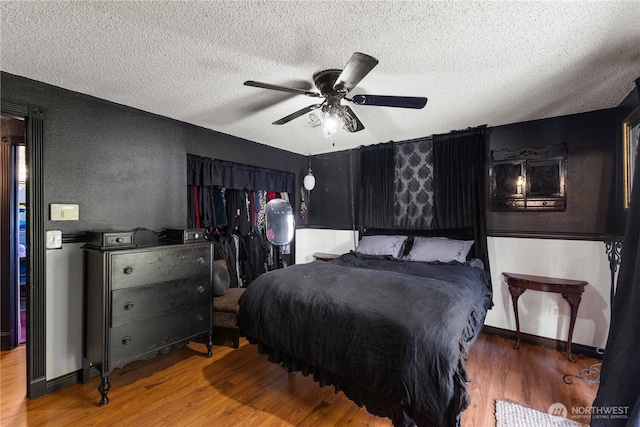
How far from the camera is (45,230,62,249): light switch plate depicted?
2.12 metres

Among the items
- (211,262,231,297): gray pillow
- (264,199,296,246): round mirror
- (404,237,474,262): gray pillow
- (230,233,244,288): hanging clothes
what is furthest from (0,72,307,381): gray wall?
(404,237,474,262): gray pillow

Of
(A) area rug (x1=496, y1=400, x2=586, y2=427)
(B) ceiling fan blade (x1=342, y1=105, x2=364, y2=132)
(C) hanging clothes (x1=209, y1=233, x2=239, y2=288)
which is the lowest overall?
(A) area rug (x1=496, y1=400, x2=586, y2=427)

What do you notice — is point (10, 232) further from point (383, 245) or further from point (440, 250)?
point (440, 250)

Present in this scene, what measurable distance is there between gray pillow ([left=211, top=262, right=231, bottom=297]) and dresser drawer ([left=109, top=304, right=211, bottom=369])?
0.78ft

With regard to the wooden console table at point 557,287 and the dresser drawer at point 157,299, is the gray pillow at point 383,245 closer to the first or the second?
the wooden console table at point 557,287

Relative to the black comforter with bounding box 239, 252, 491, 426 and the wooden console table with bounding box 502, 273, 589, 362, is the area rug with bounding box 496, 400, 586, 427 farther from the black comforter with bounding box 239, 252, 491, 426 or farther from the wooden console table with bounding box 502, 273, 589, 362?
the wooden console table with bounding box 502, 273, 589, 362

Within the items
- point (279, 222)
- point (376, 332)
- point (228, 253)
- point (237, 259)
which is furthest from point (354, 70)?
point (279, 222)

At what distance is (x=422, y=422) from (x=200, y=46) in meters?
2.46

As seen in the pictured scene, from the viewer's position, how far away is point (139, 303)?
2182 mm

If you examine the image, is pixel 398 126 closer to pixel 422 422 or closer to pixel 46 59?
pixel 422 422

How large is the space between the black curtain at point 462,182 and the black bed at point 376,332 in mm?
948

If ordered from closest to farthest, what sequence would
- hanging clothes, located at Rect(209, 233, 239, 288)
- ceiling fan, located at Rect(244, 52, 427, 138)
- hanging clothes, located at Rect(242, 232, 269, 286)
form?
1. ceiling fan, located at Rect(244, 52, 427, 138)
2. hanging clothes, located at Rect(209, 233, 239, 288)
3. hanging clothes, located at Rect(242, 232, 269, 286)

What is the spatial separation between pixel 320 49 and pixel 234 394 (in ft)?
8.04

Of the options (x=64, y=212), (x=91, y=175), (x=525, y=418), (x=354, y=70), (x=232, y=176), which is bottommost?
(x=525, y=418)
